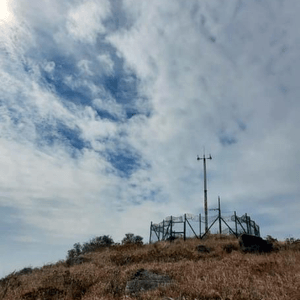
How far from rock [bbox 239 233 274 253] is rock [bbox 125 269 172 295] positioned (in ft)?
26.9

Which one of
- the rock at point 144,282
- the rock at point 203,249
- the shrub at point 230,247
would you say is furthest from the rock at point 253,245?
the rock at point 144,282

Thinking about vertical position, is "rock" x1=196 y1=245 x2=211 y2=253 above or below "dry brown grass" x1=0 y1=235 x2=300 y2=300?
above

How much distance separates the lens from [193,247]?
18.0 m

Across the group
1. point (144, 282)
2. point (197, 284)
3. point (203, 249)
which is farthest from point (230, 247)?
point (197, 284)

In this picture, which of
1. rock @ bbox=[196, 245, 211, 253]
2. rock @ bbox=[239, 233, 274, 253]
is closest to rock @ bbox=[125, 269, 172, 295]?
rock @ bbox=[196, 245, 211, 253]

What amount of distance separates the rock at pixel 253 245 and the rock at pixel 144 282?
8.19m

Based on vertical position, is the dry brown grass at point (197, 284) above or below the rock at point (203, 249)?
below

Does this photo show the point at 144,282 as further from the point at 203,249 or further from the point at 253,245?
the point at 253,245

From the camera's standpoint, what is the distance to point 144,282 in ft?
28.8

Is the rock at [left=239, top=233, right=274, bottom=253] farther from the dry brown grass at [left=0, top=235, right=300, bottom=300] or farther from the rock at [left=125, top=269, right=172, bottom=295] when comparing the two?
the rock at [left=125, top=269, right=172, bottom=295]

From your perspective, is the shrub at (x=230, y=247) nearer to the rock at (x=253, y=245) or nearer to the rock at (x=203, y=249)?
the rock at (x=253, y=245)

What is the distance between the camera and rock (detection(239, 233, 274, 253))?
1575 centimetres

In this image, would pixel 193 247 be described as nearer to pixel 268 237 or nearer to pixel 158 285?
pixel 268 237

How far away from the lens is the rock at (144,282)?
823cm
